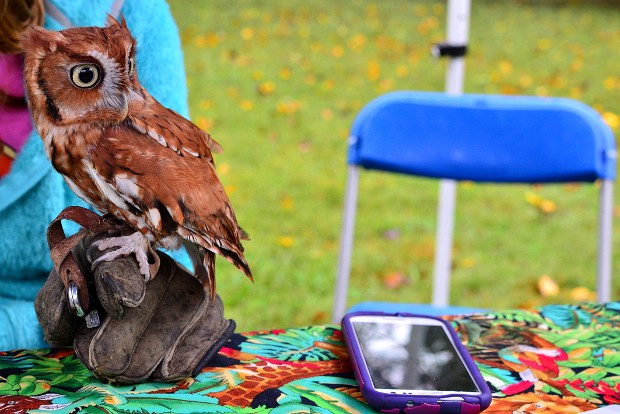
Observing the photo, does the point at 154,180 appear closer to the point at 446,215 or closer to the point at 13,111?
the point at 13,111

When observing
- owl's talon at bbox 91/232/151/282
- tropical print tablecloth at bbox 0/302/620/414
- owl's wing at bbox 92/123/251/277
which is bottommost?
tropical print tablecloth at bbox 0/302/620/414

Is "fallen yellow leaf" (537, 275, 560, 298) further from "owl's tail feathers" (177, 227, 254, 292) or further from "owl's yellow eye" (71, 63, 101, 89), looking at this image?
"owl's yellow eye" (71, 63, 101, 89)

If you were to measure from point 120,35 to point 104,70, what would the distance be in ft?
0.13

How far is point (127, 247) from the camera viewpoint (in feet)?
2.45

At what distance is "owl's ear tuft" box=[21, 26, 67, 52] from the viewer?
2.17 feet

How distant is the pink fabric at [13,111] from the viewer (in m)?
1.17

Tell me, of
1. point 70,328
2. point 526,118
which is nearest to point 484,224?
point 526,118

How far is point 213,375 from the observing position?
835mm

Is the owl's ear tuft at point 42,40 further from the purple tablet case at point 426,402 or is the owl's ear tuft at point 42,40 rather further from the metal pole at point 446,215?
the metal pole at point 446,215

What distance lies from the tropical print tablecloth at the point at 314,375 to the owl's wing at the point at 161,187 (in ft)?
0.58

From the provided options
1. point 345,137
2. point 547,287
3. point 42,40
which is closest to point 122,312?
point 42,40

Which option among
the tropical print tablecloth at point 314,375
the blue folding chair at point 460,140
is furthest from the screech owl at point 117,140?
the blue folding chair at point 460,140

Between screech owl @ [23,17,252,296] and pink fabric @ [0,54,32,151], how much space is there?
1.77ft

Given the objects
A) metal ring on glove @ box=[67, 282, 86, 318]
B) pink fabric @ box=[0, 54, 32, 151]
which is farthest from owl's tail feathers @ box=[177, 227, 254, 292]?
pink fabric @ box=[0, 54, 32, 151]
